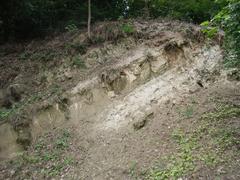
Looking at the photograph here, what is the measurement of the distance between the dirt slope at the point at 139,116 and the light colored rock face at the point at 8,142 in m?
0.03

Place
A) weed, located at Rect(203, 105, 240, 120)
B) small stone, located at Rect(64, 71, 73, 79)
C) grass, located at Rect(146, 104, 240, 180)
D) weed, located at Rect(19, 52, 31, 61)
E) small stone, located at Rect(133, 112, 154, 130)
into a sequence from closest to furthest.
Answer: grass, located at Rect(146, 104, 240, 180) < weed, located at Rect(203, 105, 240, 120) < small stone, located at Rect(133, 112, 154, 130) < small stone, located at Rect(64, 71, 73, 79) < weed, located at Rect(19, 52, 31, 61)

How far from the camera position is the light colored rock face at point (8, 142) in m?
10.1

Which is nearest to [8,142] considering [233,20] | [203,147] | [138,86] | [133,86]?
[133,86]

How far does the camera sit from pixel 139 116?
991 cm

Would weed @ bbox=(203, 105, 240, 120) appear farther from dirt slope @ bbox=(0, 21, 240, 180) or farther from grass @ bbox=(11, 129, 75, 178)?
grass @ bbox=(11, 129, 75, 178)

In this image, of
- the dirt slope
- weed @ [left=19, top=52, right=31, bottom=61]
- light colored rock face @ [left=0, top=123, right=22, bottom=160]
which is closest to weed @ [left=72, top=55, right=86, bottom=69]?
the dirt slope

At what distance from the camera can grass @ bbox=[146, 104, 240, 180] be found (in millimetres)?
7129

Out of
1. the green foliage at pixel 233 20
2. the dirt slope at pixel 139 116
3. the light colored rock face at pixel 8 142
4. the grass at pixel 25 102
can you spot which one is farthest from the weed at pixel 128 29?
the light colored rock face at pixel 8 142

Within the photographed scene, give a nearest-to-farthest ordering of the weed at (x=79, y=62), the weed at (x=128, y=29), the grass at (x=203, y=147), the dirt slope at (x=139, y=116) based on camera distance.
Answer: the grass at (x=203, y=147) < the dirt slope at (x=139, y=116) < the weed at (x=79, y=62) < the weed at (x=128, y=29)

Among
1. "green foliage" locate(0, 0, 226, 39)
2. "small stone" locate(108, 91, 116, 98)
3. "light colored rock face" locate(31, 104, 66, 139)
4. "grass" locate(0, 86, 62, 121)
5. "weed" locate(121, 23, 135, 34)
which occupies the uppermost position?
"green foliage" locate(0, 0, 226, 39)

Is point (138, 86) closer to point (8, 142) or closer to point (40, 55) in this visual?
point (40, 55)

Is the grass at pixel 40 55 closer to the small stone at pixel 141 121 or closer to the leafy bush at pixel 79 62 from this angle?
A: the leafy bush at pixel 79 62

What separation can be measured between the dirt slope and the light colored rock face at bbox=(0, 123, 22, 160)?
0.11 feet

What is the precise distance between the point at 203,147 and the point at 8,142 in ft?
21.4
